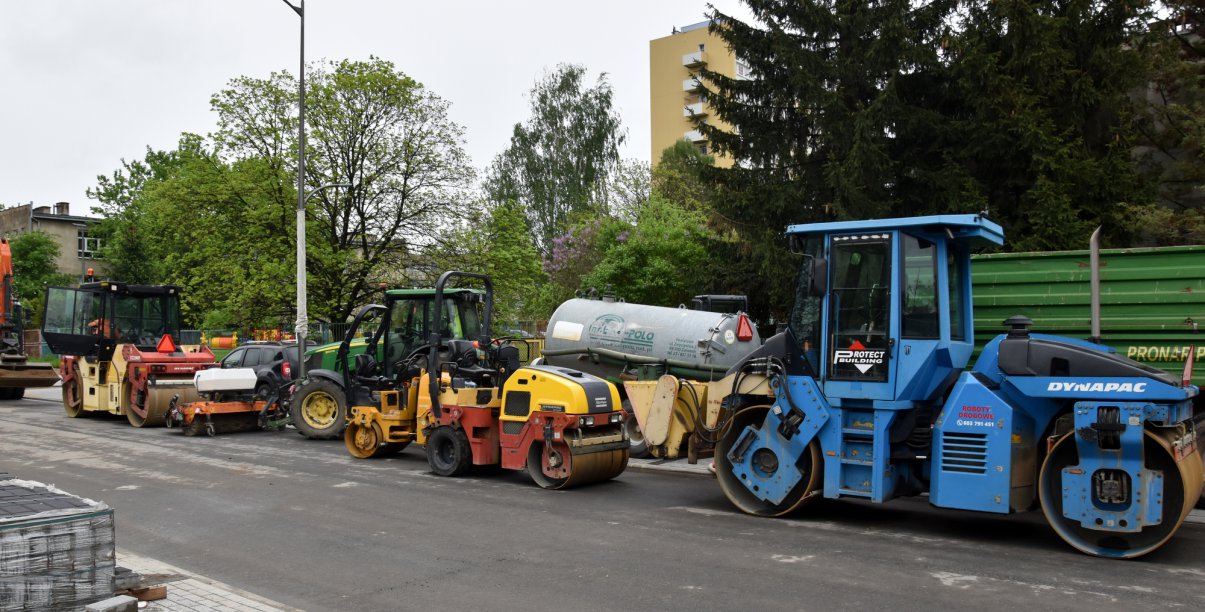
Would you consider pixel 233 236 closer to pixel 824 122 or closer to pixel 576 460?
→ pixel 824 122

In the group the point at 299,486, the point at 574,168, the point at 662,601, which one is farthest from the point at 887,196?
the point at 574,168

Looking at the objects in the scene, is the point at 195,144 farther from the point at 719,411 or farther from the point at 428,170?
the point at 719,411

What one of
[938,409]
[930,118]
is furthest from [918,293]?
[930,118]

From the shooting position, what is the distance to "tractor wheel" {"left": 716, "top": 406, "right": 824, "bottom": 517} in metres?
9.13

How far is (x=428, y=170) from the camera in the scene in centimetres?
2783

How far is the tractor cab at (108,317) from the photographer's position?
1931 cm

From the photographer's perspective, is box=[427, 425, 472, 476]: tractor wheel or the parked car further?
the parked car

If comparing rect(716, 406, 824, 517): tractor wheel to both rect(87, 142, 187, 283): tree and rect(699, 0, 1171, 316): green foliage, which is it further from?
rect(87, 142, 187, 283): tree

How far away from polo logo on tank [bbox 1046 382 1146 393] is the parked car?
16.3m

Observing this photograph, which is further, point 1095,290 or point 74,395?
point 74,395

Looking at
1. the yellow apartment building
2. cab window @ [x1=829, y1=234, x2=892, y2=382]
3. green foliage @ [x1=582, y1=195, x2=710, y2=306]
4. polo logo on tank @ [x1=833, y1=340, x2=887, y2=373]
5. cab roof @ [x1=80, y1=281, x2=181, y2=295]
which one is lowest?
polo logo on tank @ [x1=833, y1=340, x2=887, y2=373]

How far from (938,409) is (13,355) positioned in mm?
25200

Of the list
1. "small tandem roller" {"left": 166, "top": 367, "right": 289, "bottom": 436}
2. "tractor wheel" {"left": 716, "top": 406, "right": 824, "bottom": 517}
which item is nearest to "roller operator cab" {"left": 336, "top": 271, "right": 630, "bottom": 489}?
"tractor wheel" {"left": 716, "top": 406, "right": 824, "bottom": 517}

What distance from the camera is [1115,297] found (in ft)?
33.4
